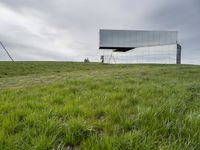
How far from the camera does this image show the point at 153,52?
4353 centimetres

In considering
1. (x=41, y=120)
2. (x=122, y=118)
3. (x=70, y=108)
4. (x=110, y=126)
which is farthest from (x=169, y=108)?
(x=41, y=120)

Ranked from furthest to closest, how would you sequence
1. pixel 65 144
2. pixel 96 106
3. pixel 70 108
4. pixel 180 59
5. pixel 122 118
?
1. pixel 180 59
2. pixel 96 106
3. pixel 70 108
4. pixel 122 118
5. pixel 65 144

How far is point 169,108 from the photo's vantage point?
3207mm

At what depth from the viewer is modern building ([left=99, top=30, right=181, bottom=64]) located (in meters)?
42.6

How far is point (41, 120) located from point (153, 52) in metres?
42.8

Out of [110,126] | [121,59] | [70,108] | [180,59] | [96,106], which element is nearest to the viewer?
[110,126]

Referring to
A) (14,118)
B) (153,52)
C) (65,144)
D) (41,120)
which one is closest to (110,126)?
(65,144)

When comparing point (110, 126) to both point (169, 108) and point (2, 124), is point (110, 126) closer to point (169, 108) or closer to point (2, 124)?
point (169, 108)

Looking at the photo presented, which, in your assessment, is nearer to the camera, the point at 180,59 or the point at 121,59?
the point at 180,59

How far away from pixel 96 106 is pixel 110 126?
1022 mm

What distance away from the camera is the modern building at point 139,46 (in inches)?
1677

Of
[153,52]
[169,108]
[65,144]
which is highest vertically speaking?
[153,52]

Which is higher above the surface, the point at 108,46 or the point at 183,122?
the point at 108,46

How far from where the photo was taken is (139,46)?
1780 inches
